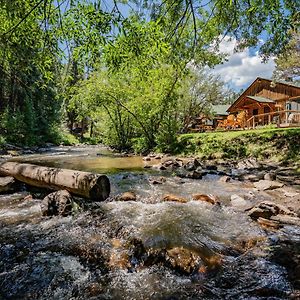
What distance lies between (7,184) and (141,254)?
5252 mm

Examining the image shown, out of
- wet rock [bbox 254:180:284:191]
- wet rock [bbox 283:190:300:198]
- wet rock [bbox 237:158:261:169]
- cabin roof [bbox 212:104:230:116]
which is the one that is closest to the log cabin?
cabin roof [bbox 212:104:230:116]

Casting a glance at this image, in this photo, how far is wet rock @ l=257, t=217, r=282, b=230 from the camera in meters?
4.55

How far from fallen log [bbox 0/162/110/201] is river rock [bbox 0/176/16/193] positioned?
22cm

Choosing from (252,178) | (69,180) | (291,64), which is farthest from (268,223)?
(291,64)

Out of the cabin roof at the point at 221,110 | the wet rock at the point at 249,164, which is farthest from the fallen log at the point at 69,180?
the cabin roof at the point at 221,110

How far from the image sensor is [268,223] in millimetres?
4652

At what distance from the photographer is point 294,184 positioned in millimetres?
8062

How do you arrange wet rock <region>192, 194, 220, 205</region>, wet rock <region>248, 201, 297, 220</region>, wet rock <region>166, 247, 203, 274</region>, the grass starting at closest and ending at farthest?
wet rock <region>166, 247, 203, 274</region> < wet rock <region>248, 201, 297, 220</region> < wet rock <region>192, 194, 220, 205</region> < the grass

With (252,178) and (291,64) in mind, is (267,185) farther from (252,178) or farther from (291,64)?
(291,64)

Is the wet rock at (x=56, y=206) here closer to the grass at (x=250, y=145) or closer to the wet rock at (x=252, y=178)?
the wet rock at (x=252, y=178)

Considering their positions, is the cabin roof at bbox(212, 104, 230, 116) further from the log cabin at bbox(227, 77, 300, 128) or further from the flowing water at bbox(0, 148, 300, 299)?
the flowing water at bbox(0, 148, 300, 299)

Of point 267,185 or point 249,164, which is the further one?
point 249,164

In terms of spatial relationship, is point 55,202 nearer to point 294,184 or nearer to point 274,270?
point 274,270

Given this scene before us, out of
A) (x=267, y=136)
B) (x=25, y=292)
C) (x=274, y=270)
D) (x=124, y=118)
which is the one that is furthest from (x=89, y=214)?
(x=124, y=118)
